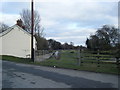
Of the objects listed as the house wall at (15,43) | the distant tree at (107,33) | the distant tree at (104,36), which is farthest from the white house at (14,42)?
the distant tree at (107,33)

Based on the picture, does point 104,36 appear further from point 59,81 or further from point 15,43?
point 59,81

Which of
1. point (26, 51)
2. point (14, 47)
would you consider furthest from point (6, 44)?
point (26, 51)

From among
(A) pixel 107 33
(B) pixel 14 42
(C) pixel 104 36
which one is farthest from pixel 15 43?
(A) pixel 107 33

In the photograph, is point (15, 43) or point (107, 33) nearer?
point (15, 43)

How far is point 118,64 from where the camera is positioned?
567 inches

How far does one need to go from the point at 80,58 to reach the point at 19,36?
2732 cm

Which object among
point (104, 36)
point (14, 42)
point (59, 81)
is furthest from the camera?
point (104, 36)

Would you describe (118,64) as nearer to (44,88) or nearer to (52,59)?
(44,88)

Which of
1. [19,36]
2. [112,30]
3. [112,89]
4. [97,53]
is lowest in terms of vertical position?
[112,89]

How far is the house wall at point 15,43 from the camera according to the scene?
4209cm

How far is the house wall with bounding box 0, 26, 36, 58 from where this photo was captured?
42.1m

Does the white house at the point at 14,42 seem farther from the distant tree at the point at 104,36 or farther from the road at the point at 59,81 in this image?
the distant tree at the point at 104,36

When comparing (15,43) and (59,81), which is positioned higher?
(15,43)

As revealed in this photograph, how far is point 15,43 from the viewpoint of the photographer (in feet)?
139
